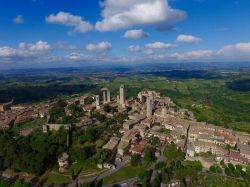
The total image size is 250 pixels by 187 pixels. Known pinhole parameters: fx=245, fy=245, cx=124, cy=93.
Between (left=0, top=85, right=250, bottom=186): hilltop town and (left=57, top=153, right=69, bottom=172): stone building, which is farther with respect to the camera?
(left=0, top=85, right=250, bottom=186): hilltop town

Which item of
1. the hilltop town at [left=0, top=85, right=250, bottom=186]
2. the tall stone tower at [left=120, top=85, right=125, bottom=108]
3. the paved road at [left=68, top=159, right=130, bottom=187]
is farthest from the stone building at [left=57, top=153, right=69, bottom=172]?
the tall stone tower at [left=120, top=85, right=125, bottom=108]

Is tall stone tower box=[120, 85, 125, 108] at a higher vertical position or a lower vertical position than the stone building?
higher

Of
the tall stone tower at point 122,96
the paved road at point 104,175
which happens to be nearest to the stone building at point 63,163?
the paved road at point 104,175

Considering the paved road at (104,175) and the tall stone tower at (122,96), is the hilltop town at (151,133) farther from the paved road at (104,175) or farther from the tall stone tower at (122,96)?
the paved road at (104,175)

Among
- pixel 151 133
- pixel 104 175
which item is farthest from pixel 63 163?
pixel 151 133

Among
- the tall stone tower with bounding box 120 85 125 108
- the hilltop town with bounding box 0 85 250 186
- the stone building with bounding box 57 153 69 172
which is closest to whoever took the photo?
the stone building with bounding box 57 153 69 172

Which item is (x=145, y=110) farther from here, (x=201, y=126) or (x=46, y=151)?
(x=46, y=151)

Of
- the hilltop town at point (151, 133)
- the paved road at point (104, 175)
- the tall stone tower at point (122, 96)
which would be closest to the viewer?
the paved road at point (104, 175)

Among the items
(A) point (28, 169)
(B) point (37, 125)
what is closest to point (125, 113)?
(B) point (37, 125)

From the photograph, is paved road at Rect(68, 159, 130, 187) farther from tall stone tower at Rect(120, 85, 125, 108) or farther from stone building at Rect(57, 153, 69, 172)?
tall stone tower at Rect(120, 85, 125, 108)
